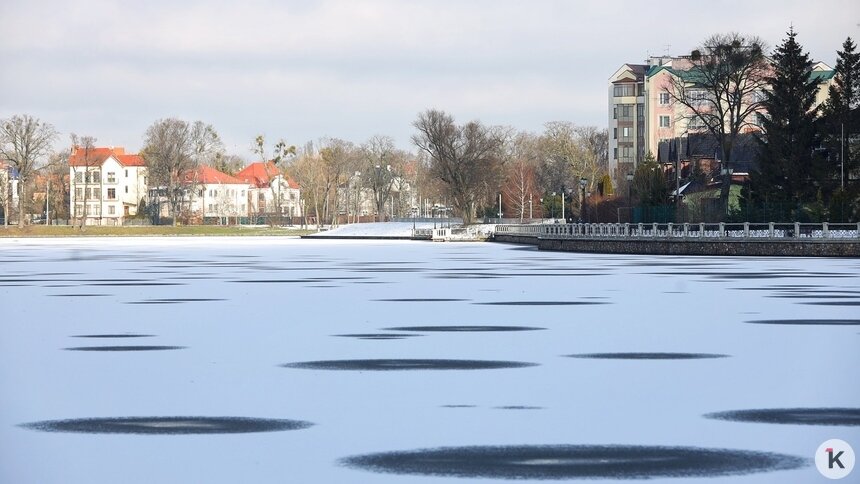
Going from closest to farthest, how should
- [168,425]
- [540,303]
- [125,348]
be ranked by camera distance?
[168,425] → [125,348] → [540,303]

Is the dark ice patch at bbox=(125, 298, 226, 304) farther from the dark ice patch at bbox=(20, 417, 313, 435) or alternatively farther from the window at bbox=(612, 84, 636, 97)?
the window at bbox=(612, 84, 636, 97)

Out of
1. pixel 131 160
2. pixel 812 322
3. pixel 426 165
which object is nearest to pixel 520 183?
pixel 426 165

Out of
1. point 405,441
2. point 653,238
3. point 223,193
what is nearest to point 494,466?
point 405,441

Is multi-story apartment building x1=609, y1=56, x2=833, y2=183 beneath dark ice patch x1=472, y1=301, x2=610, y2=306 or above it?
above

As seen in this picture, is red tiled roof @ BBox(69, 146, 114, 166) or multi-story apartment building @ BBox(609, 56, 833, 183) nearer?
multi-story apartment building @ BBox(609, 56, 833, 183)

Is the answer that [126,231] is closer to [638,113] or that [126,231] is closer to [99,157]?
[99,157]

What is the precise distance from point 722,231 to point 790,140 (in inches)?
463

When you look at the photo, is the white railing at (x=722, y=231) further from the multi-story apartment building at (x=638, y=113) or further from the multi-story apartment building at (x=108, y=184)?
the multi-story apartment building at (x=108, y=184)

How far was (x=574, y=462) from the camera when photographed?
9.16 meters

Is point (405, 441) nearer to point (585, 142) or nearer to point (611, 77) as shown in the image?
point (611, 77)

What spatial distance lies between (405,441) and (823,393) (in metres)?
4.56

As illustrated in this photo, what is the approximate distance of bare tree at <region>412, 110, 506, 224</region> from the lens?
422ft

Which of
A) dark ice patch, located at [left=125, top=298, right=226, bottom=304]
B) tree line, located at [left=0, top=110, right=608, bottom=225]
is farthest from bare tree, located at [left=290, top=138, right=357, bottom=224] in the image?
dark ice patch, located at [left=125, top=298, right=226, bottom=304]

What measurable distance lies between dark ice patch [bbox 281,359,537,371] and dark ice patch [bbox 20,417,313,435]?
3.72m
